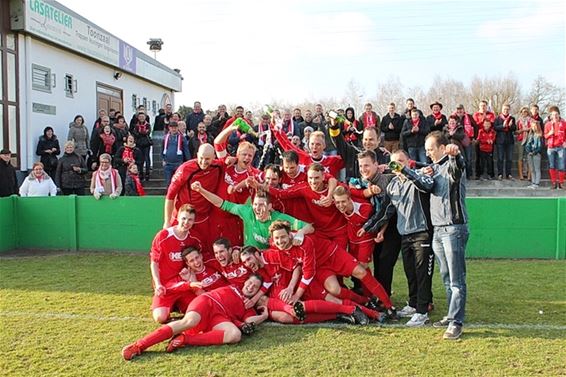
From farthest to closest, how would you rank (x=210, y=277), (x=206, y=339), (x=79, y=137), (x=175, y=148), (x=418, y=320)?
(x=79, y=137), (x=175, y=148), (x=210, y=277), (x=418, y=320), (x=206, y=339)

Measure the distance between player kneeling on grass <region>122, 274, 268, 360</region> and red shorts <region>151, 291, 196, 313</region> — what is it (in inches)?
20.9

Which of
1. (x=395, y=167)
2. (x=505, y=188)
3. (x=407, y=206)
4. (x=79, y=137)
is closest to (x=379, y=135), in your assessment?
(x=505, y=188)

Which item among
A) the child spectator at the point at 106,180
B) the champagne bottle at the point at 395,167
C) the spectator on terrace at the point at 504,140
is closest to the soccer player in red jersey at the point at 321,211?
Result: the champagne bottle at the point at 395,167

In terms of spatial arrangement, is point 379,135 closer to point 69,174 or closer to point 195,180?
point 69,174

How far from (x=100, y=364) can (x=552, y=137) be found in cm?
1229

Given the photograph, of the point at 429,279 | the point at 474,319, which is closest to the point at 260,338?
the point at 429,279

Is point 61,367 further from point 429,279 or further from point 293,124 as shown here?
point 293,124

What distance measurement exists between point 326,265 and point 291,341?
1.14m

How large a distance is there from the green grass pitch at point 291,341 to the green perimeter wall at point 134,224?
2011mm

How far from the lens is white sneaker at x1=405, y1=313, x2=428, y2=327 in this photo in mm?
5543

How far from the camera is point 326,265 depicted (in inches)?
236

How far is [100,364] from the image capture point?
452cm

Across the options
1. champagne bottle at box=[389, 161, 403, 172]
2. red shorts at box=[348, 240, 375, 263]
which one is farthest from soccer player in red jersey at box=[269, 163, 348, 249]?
champagne bottle at box=[389, 161, 403, 172]

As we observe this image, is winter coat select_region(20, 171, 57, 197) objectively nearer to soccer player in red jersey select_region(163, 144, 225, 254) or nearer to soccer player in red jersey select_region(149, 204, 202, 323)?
soccer player in red jersey select_region(163, 144, 225, 254)
